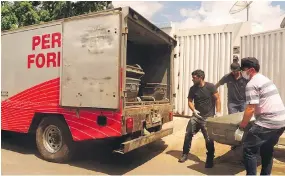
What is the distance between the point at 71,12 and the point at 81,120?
796 centimetres

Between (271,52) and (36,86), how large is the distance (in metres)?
5.61

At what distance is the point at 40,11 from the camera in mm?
12641

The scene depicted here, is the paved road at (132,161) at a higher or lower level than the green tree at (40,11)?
lower

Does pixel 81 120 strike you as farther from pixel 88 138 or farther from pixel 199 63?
pixel 199 63

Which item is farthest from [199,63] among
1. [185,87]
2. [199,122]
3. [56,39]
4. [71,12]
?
[71,12]

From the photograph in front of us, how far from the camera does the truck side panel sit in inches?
200

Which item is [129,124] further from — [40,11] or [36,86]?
[40,11]

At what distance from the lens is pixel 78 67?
514 cm

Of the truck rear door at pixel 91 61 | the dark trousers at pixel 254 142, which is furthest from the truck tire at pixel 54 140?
the dark trousers at pixel 254 142

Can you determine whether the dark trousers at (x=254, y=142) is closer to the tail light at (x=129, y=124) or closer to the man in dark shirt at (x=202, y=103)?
the man in dark shirt at (x=202, y=103)

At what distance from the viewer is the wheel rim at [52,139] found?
5709mm

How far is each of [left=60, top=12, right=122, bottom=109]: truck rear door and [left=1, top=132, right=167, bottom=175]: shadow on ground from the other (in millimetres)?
1085

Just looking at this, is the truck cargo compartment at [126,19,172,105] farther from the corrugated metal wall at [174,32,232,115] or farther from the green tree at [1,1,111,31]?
the green tree at [1,1,111,31]

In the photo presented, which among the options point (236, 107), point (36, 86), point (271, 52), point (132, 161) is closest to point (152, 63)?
point (236, 107)
